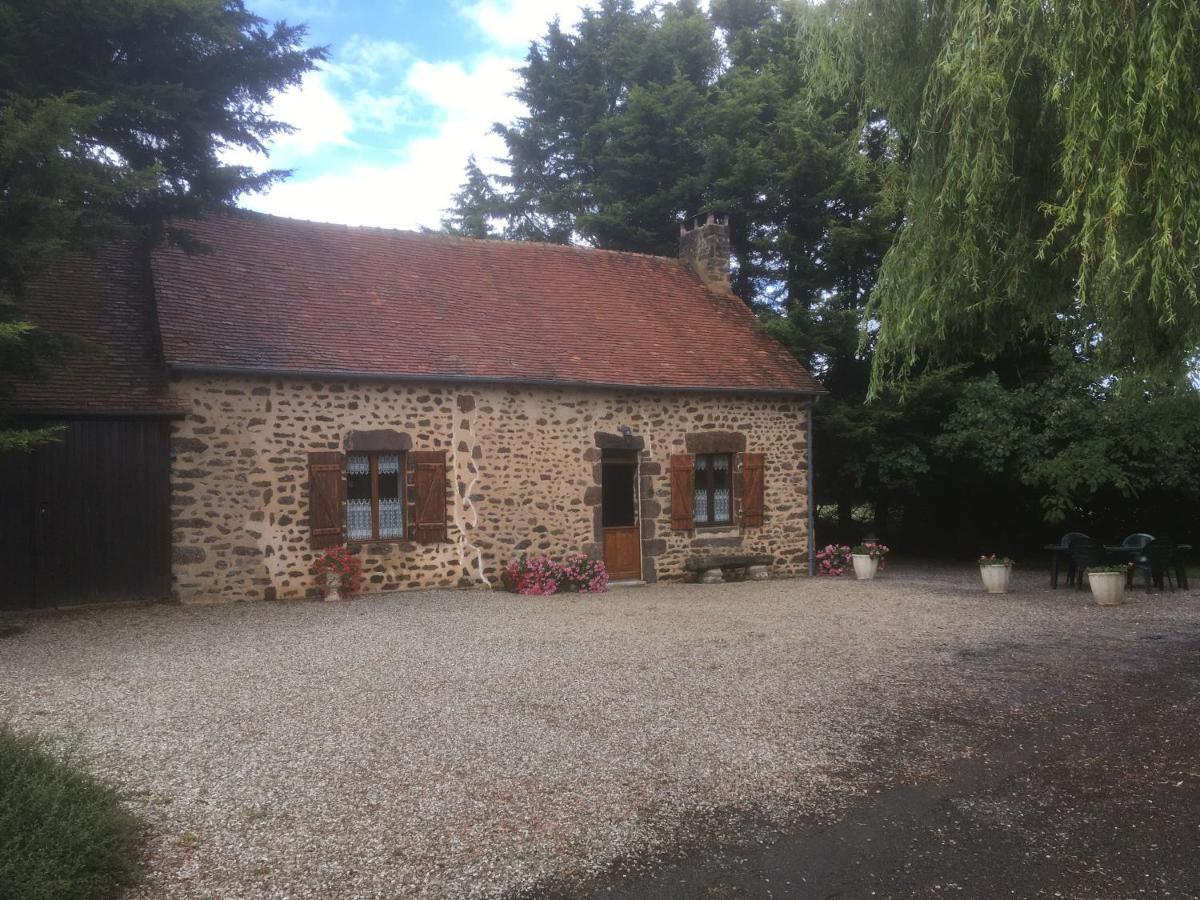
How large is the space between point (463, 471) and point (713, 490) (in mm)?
3794

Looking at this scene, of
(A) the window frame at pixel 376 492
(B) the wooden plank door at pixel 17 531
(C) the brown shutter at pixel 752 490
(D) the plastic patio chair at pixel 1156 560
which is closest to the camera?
(B) the wooden plank door at pixel 17 531

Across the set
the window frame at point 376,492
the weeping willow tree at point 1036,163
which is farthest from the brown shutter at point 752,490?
the weeping willow tree at point 1036,163

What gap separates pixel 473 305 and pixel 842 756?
29.5 ft

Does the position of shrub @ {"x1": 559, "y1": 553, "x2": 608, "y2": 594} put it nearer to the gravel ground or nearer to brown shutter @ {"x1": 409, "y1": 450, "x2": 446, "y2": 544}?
brown shutter @ {"x1": 409, "y1": 450, "x2": 446, "y2": 544}

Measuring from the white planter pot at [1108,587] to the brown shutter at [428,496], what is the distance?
738 cm

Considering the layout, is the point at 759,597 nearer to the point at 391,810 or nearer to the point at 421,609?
the point at 421,609

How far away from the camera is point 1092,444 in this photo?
12523 millimetres

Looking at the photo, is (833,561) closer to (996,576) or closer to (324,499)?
(996,576)

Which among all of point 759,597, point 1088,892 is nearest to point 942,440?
point 759,597

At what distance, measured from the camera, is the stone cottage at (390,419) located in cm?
937

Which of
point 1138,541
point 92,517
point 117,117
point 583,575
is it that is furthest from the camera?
point 1138,541

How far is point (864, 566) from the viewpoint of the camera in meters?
12.6

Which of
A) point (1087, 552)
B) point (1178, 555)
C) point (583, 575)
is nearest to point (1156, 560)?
point (1178, 555)

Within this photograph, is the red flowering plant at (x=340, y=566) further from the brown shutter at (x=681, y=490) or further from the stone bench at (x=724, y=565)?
the stone bench at (x=724, y=565)
